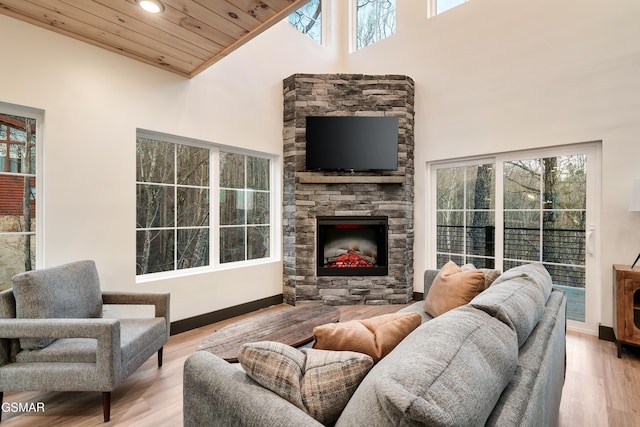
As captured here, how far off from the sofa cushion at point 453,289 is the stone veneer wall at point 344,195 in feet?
5.93

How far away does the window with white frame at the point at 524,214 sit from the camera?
10.4 ft

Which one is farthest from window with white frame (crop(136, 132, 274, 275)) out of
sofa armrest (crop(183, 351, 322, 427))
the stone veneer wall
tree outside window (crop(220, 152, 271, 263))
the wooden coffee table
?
sofa armrest (crop(183, 351, 322, 427))

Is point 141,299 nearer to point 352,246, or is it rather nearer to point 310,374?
point 310,374

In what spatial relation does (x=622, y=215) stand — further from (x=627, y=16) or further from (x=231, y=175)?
(x=231, y=175)

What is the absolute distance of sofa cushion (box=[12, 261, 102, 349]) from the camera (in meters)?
1.83

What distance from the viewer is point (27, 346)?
1.84 meters

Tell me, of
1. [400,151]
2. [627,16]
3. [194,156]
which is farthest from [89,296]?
[627,16]

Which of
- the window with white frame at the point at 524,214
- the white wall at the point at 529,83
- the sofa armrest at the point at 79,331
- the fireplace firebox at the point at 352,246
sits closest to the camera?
the sofa armrest at the point at 79,331

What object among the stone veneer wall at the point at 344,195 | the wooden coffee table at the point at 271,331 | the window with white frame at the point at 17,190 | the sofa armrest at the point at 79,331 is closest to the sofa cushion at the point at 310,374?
the wooden coffee table at the point at 271,331

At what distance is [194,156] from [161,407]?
7.84ft

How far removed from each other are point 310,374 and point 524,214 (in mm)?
3473

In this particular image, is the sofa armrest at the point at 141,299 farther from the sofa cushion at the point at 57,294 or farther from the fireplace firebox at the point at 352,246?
the fireplace firebox at the point at 352,246

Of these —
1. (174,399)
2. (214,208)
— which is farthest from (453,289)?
(214,208)

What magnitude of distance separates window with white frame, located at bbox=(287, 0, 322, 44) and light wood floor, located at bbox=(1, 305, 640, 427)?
4.47 m
